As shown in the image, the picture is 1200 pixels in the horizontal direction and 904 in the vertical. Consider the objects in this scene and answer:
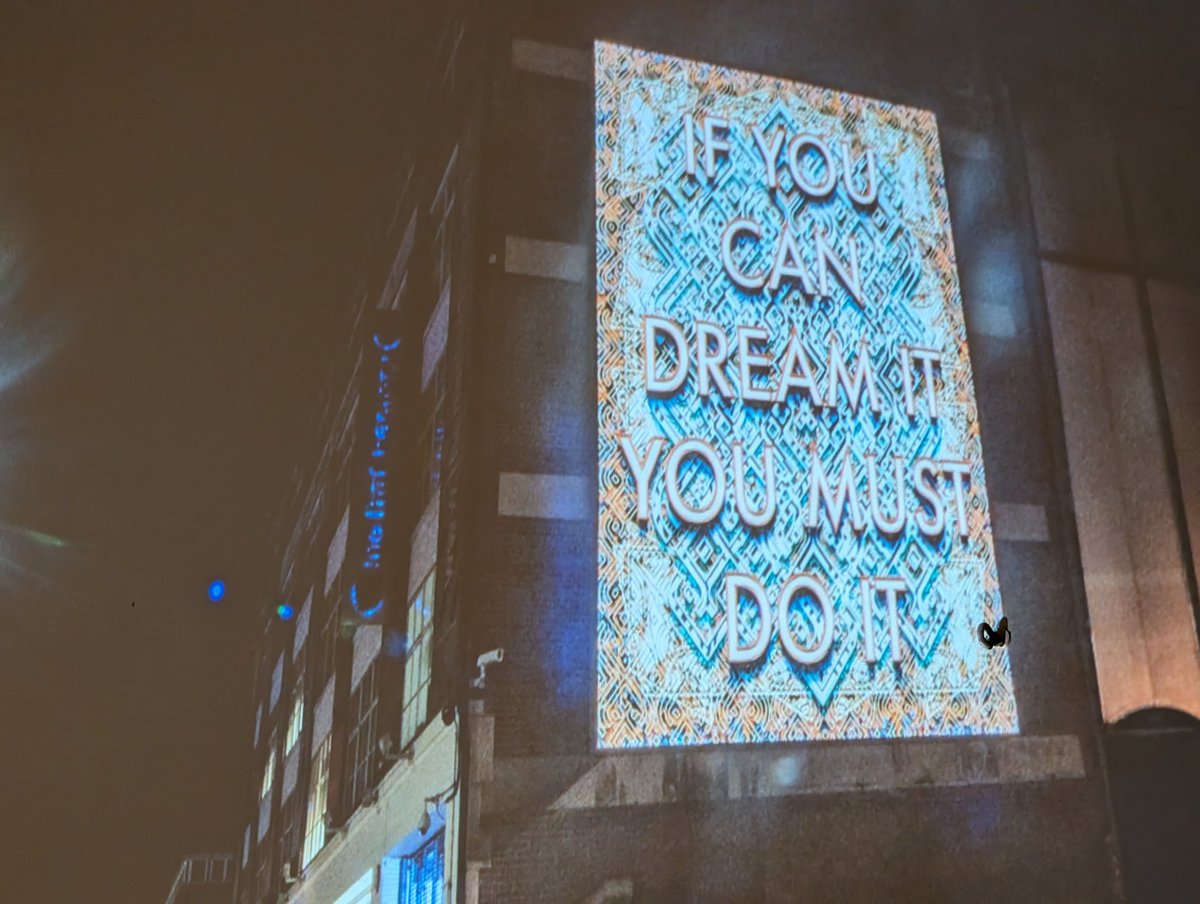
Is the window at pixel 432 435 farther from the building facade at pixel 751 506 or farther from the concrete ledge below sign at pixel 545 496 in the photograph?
the concrete ledge below sign at pixel 545 496

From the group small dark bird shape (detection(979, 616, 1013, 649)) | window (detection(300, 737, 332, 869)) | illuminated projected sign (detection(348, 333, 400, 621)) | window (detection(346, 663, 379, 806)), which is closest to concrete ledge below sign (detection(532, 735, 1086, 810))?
small dark bird shape (detection(979, 616, 1013, 649))

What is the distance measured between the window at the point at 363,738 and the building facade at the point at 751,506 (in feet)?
0.66

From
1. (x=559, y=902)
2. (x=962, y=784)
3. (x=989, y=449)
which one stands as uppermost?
(x=989, y=449)

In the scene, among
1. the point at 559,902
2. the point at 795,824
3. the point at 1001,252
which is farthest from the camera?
the point at 1001,252

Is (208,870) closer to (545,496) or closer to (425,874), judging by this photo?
(425,874)

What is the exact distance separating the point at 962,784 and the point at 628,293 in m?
8.26

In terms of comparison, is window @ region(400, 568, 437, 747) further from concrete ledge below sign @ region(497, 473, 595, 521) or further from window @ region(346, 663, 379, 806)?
concrete ledge below sign @ region(497, 473, 595, 521)

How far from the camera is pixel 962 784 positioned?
46.1 ft

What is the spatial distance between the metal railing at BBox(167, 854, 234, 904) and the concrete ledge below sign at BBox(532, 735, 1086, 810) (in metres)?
38.4

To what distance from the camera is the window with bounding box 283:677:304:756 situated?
2809 centimetres

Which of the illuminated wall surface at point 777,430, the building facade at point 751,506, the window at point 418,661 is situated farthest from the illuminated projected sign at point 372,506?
the illuminated wall surface at point 777,430

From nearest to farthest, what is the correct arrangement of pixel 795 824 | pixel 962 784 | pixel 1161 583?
1. pixel 795 824
2. pixel 962 784
3. pixel 1161 583

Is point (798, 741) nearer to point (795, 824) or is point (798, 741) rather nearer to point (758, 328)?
point (795, 824)

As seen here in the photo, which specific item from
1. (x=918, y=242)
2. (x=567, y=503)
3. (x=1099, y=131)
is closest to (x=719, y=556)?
(x=567, y=503)
